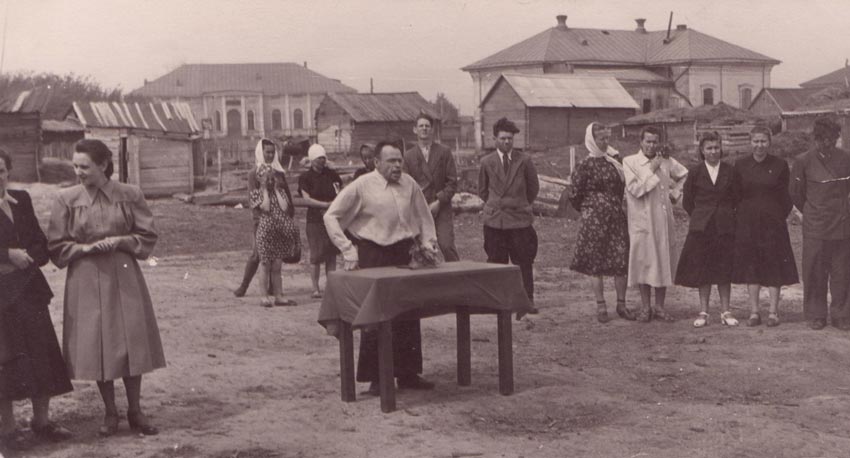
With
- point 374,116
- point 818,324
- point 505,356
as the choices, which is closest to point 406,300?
point 505,356

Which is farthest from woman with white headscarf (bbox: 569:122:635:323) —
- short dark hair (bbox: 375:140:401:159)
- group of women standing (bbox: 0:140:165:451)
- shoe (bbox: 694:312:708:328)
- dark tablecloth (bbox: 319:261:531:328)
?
group of women standing (bbox: 0:140:165:451)

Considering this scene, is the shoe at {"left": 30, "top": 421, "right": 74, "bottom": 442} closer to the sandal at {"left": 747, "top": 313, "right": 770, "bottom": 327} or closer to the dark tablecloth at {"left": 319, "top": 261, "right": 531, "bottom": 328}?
the dark tablecloth at {"left": 319, "top": 261, "right": 531, "bottom": 328}

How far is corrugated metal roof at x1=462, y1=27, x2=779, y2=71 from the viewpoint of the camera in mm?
54828

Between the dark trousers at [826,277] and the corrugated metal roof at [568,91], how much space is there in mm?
35923

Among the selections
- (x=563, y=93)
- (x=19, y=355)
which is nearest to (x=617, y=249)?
(x=19, y=355)

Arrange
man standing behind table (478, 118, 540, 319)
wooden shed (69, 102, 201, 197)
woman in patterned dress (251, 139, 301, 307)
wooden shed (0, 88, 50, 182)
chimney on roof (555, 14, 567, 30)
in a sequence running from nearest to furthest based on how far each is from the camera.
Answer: man standing behind table (478, 118, 540, 319)
woman in patterned dress (251, 139, 301, 307)
wooden shed (0, 88, 50, 182)
wooden shed (69, 102, 201, 197)
chimney on roof (555, 14, 567, 30)

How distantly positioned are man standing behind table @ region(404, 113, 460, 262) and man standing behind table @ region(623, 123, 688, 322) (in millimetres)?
1603

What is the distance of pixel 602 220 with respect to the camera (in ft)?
30.3

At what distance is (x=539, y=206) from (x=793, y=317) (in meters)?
11.6

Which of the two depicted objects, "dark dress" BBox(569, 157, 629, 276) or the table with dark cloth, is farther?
"dark dress" BBox(569, 157, 629, 276)

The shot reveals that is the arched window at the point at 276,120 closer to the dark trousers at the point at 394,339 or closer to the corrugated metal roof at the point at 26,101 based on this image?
the corrugated metal roof at the point at 26,101

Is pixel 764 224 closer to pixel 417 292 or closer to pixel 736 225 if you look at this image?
pixel 736 225

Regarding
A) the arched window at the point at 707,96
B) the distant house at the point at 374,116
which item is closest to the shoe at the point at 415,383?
the distant house at the point at 374,116

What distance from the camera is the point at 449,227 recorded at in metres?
9.45
